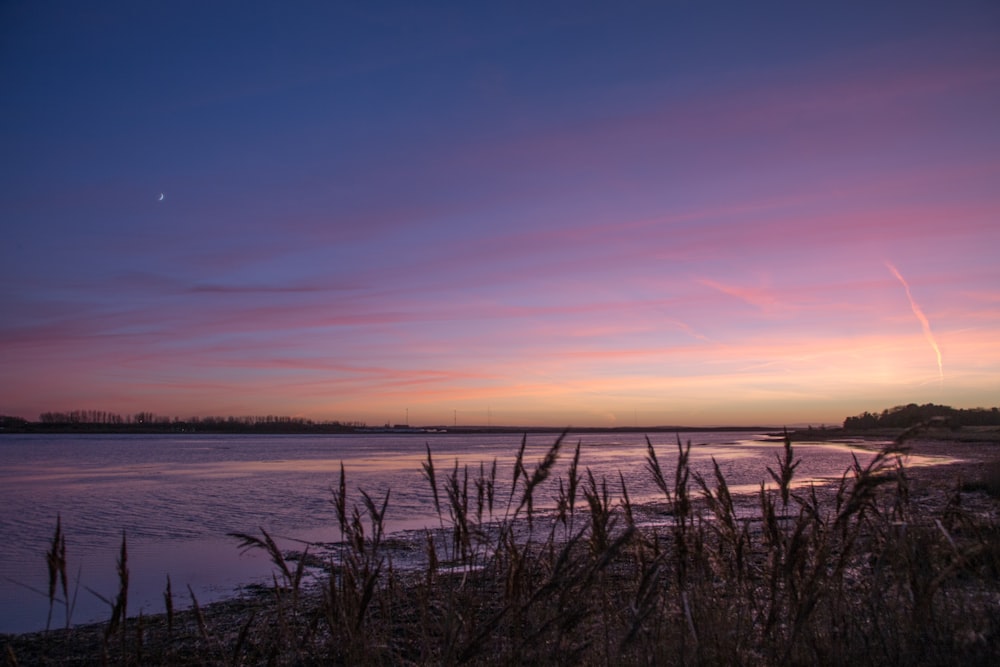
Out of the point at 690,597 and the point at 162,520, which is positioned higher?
the point at 690,597

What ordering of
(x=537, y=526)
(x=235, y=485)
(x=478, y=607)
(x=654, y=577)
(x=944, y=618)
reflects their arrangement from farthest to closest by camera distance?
(x=235, y=485)
(x=537, y=526)
(x=944, y=618)
(x=478, y=607)
(x=654, y=577)

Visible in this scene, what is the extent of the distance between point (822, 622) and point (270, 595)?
327 inches

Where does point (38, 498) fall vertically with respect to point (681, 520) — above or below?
below

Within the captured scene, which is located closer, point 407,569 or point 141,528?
point 407,569

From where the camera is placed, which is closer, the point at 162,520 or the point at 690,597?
the point at 690,597

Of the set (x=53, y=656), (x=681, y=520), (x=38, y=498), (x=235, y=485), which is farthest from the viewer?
(x=235, y=485)

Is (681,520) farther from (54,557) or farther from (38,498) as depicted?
(38,498)

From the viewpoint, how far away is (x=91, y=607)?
1027 centimetres

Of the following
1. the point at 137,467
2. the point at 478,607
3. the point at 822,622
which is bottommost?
the point at 137,467

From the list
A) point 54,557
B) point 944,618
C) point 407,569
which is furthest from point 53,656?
point 944,618

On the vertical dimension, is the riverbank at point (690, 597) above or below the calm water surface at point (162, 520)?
above

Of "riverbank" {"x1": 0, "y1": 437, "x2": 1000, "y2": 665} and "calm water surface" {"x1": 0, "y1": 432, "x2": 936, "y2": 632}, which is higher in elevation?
"riverbank" {"x1": 0, "y1": 437, "x2": 1000, "y2": 665}

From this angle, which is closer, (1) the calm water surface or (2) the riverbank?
A: (2) the riverbank

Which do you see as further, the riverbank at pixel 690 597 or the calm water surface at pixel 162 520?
the calm water surface at pixel 162 520
